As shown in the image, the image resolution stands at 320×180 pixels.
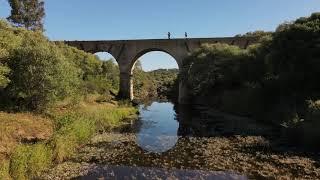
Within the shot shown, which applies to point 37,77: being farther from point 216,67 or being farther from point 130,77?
point 130,77

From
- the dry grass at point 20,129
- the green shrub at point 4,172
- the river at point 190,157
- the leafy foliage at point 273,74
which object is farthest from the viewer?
the leafy foliage at point 273,74

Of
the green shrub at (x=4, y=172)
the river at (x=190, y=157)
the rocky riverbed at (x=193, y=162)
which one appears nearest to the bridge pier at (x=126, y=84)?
the river at (x=190, y=157)

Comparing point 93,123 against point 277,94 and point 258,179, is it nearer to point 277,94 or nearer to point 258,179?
point 258,179

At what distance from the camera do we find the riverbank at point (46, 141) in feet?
54.2

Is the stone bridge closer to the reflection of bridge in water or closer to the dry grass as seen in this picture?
the dry grass

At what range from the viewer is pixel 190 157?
21.9 metres

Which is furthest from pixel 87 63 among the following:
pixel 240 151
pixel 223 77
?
pixel 240 151

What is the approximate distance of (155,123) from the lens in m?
40.7

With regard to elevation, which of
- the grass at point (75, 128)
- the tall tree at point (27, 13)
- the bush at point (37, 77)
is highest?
the tall tree at point (27, 13)

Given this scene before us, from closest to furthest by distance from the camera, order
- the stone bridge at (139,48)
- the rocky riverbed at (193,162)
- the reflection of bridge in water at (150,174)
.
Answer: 1. the reflection of bridge in water at (150,174)
2. the rocky riverbed at (193,162)
3. the stone bridge at (139,48)

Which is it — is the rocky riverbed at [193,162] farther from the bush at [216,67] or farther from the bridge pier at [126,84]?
the bridge pier at [126,84]

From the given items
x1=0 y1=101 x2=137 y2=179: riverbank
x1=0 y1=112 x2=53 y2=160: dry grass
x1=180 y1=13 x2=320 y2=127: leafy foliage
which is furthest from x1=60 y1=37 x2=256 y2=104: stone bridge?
x1=0 y1=112 x2=53 y2=160: dry grass

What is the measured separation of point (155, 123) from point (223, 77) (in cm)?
1489

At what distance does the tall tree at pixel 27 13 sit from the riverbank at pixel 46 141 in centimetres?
4765
